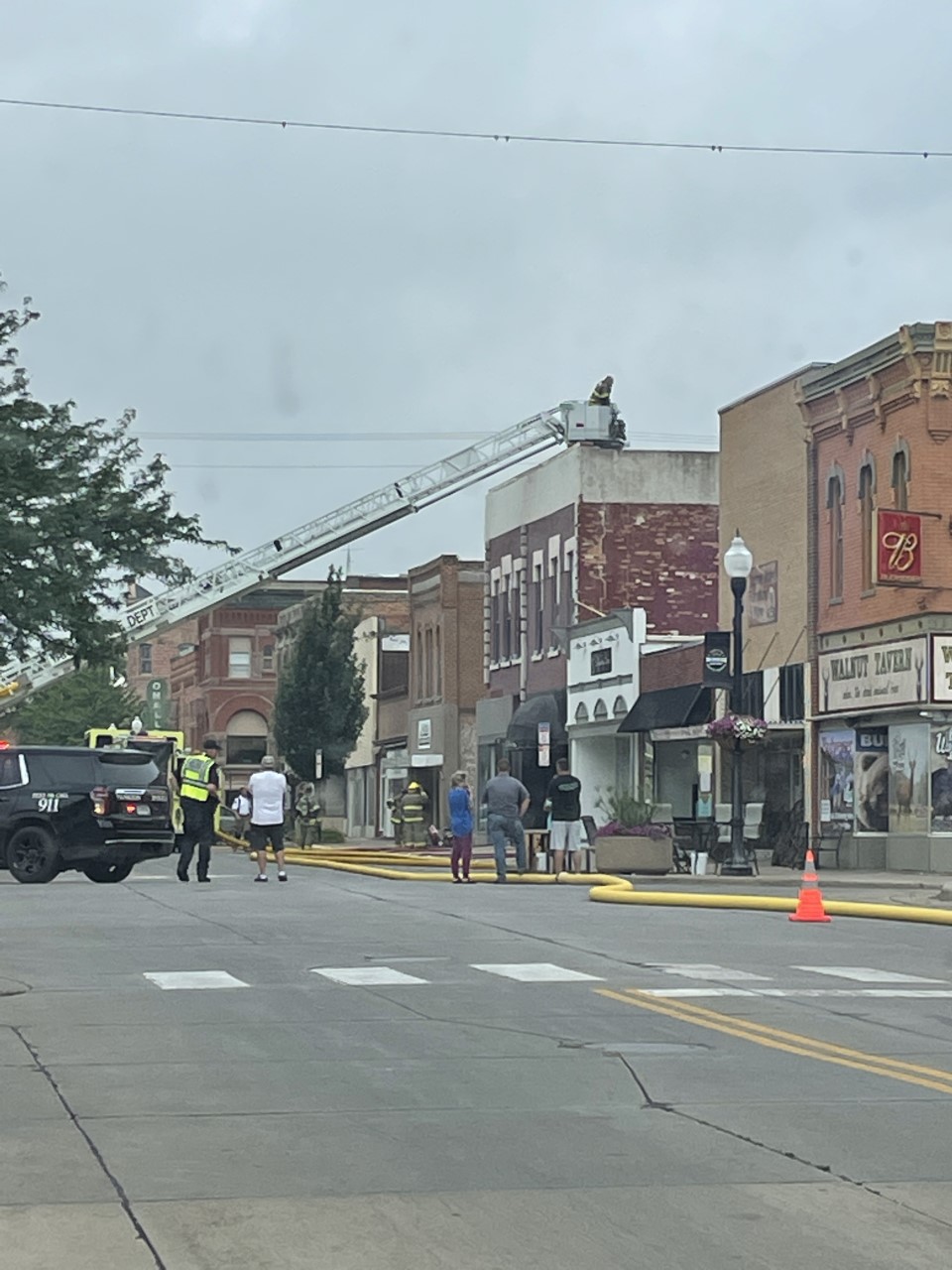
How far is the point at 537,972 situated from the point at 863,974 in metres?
2.56

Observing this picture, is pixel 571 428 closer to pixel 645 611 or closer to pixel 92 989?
pixel 645 611

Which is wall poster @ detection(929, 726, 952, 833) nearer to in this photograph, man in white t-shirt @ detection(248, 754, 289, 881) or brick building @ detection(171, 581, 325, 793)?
man in white t-shirt @ detection(248, 754, 289, 881)

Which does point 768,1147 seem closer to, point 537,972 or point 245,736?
point 537,972

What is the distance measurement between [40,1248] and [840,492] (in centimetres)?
3448

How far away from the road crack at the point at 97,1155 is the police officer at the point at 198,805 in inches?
693

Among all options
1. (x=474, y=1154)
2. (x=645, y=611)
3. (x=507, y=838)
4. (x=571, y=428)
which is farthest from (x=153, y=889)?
(x=571, y=428)

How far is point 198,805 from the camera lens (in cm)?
3062

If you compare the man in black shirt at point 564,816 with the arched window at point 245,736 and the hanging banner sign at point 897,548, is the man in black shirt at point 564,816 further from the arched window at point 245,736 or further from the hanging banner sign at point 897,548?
the arched window at point 245,736

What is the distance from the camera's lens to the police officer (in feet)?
99.3

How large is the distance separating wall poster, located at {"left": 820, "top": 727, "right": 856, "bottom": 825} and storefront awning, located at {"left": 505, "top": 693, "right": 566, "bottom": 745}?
52.7 feet

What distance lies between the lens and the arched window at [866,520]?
3897cm

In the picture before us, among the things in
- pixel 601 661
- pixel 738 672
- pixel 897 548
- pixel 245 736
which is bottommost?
pixel 738 672

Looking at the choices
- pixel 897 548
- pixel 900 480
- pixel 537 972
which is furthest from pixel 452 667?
pixel 537 972

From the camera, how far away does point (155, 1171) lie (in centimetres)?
851
